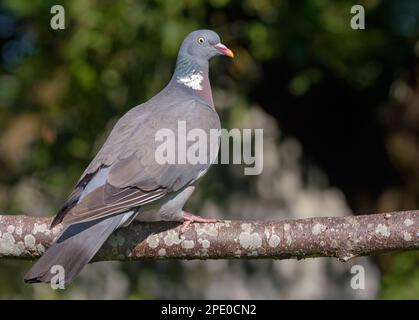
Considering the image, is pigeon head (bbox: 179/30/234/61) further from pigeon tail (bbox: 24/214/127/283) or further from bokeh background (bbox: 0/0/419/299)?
pigeon tail (bbox: 24/214/127/283)

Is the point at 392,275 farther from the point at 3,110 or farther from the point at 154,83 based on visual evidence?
the point at 3,110

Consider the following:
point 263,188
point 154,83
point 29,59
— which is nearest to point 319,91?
point 263,188

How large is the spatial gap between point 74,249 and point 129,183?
36 centimetres

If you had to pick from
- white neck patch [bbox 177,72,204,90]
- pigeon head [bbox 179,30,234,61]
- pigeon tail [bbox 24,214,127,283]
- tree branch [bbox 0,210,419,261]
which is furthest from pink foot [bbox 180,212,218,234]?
pigeon head [bbox 179,30,234,61]

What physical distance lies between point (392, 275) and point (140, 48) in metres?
2.12

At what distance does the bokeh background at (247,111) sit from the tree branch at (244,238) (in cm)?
134

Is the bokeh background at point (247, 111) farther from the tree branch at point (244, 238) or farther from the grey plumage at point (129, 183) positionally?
the tree branch at point (244, 238)

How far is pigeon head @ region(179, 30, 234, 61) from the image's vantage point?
4.52 meters

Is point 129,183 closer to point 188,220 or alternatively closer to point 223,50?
point 188,220

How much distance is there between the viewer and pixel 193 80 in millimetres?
4480

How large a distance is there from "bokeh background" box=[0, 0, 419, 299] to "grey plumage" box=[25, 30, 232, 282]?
121cm

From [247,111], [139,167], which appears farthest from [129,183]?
[247,111]

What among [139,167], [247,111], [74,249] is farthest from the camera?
[247,111]

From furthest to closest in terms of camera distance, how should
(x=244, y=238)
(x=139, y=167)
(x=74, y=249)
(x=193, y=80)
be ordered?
(x=193, y=80), (x=139, y=167), (x=244, y=238), (x=74, y=249)
